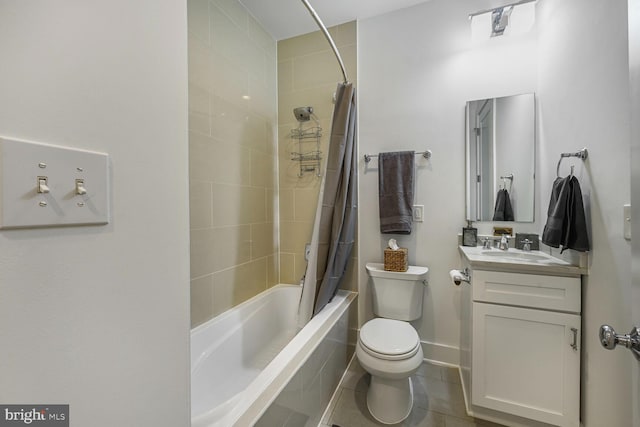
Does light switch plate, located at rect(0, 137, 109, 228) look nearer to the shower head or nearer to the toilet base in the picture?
the toilet base

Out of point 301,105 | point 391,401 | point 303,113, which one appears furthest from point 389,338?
point 301,105

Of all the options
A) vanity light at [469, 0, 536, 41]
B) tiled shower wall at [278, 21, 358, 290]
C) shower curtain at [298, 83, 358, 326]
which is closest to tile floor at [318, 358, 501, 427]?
shower curtain at [298, 83, 358, 326]

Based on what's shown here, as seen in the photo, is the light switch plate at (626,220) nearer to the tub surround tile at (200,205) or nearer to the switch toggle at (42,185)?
the switch toggle at (42,185)

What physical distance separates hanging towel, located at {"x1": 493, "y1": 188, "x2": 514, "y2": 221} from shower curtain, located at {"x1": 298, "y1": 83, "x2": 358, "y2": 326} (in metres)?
1.01

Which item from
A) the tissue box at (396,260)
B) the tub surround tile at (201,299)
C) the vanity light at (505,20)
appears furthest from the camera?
the tissue box at (396,260)

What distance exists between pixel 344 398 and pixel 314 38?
106 inches

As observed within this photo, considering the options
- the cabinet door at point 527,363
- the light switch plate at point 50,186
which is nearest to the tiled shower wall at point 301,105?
the cabinet door at point 527,363

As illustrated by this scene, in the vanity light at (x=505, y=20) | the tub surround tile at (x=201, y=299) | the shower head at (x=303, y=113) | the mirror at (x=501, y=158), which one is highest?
the vanity light at (x=505, y=20)

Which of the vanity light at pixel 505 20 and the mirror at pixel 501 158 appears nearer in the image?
the vanity light at pixel 505 20

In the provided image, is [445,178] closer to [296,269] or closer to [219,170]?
[296,269]

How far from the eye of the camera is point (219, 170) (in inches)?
64.4

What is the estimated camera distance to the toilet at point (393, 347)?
1341 mm

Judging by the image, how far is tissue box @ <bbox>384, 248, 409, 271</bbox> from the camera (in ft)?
5.94

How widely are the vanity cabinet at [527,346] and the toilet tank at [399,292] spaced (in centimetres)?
41
